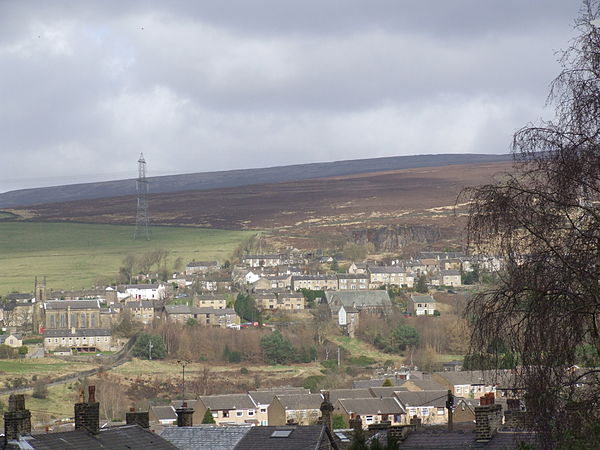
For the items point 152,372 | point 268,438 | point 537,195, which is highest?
point 537,195

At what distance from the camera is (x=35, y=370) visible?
113188 millimetres

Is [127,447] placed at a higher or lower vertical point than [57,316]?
higher

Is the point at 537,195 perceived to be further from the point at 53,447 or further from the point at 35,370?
the point at 35,370

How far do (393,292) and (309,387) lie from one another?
7050cm

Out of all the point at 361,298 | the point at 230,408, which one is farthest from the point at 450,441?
the point at 361,298

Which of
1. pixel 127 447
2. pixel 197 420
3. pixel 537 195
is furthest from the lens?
pixel 197 420

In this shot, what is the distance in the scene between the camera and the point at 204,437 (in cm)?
2986

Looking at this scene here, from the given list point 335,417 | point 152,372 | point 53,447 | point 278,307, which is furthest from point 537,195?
point 278,307

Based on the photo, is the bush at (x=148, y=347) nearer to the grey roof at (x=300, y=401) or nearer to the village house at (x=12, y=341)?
the village house at (x=12, y=341)

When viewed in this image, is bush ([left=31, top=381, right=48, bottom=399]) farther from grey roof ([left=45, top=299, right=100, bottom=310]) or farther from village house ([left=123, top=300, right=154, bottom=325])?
grey roof ([left=45, top=299, right=100, bottom=310])

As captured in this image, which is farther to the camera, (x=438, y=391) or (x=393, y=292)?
(x=393, y=292)

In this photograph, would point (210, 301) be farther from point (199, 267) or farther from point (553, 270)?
point (553, 270)

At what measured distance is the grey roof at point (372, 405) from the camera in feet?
232

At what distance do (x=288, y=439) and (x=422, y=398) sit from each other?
4890cm
